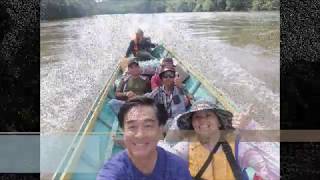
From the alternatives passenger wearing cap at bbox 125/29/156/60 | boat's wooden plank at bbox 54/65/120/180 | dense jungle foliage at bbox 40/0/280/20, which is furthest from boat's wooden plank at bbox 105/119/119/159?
dense jungle foliage at bbox 40/0/280/20

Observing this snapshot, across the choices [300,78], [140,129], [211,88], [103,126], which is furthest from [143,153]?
[300,78]

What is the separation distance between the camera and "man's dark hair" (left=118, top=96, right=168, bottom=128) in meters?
2.69

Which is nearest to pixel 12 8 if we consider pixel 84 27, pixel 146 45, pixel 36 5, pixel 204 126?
pixel 36 5

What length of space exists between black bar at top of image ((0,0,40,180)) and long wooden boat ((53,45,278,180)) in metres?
0.25

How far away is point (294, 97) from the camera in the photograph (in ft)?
9.07

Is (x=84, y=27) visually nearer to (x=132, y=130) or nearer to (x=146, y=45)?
(x=146, y=45)

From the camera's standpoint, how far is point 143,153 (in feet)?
8.93

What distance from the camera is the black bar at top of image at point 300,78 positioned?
2.77 m

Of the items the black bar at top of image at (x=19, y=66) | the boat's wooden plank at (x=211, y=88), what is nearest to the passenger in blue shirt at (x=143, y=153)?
the boat's wooden plank at (x=211, y=88)

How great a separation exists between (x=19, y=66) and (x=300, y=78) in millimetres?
1445

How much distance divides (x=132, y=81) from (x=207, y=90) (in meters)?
0.37

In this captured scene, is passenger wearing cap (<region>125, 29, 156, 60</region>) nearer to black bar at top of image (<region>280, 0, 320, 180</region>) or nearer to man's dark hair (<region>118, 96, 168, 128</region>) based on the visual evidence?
man's dark hair (<region>118, 96, 168, 128</region>)

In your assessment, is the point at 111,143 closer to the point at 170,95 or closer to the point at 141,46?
the point at 170,95

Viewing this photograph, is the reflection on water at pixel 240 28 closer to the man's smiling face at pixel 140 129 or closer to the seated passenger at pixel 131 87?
the seated passenger at pixel 131 87
